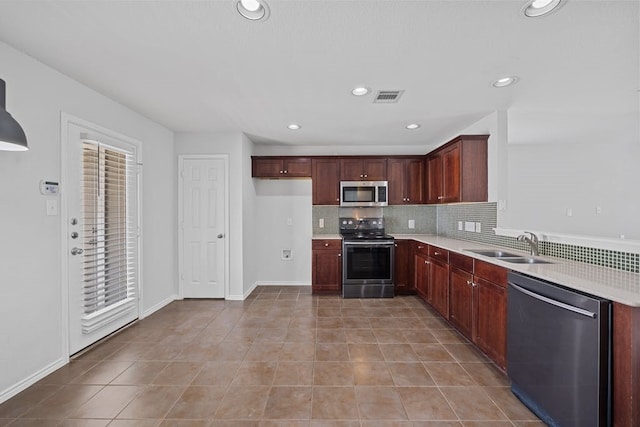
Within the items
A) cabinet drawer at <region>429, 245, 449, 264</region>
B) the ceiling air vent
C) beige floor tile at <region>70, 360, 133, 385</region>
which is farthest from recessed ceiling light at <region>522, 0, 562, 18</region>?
beige floor tile at <region>70, 360, 133, 385</region>

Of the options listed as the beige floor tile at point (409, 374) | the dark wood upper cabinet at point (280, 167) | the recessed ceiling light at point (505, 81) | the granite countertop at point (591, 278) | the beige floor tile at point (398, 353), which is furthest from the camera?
the dark wood upper cabinet at point (280, 167)

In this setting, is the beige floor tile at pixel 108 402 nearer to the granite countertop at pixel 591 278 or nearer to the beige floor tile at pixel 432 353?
the beige floor tile at pixel 432 353

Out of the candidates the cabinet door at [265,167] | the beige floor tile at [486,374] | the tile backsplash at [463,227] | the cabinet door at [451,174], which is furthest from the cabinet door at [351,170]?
the beige floor tile at [486,374]

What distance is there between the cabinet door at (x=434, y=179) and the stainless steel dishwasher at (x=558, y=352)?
219 centimetres

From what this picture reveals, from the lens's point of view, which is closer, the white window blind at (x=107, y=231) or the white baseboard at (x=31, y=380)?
the white baseboard at (x=31, y=380)

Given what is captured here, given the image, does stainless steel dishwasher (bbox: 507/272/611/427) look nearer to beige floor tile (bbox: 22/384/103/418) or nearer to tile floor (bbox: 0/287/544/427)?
tile floor (bbox: 0/287/544/427)

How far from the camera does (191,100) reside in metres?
2.81

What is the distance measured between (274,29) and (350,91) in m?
1.06

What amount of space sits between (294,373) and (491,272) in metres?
1.78

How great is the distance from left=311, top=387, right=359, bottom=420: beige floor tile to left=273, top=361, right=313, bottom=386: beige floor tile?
146 millimetres

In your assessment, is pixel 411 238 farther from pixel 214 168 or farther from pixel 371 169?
pixel 214 168

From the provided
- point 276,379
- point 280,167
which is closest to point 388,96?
point 280,167

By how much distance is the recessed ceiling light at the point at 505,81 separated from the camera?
2314 millimetres

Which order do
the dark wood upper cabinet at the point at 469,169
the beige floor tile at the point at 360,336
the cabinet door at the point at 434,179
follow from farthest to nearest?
the cabinet door at the point at 434,179 < the dark wood upper cabinet at the point at 469,169 < the beige floor tile at the point at 360,336
